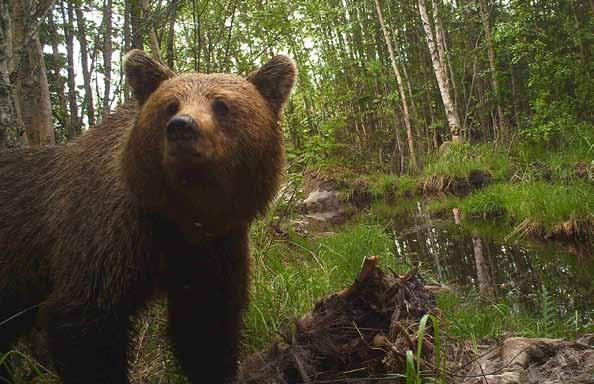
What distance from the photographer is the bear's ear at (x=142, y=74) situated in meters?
2.61

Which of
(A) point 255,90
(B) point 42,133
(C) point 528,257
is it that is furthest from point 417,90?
(A) point 255,90

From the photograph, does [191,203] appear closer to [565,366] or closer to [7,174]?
[7,174]

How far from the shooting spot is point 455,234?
870 cm

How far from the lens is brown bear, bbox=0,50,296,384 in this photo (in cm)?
228

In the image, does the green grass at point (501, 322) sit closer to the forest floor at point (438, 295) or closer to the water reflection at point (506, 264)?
the forest floor at point (438, 295)

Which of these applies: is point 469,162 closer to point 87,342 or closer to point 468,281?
point 468,281

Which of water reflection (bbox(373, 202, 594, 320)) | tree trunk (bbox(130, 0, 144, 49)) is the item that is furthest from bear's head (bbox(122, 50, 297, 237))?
water reflection (bbox(373, 202, 594, 320))

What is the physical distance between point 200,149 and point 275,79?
0.86 m

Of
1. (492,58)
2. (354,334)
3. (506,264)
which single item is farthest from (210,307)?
(492,58)

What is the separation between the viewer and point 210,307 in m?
2.79

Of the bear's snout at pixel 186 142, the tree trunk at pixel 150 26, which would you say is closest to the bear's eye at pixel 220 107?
the bear's snout at pixel 186 142

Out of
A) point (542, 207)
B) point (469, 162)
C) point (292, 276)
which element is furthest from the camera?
point (469, 162)

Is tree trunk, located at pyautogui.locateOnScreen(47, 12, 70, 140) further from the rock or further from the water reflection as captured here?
the rock

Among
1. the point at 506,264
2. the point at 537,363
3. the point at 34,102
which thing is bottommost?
the point at 506,264
